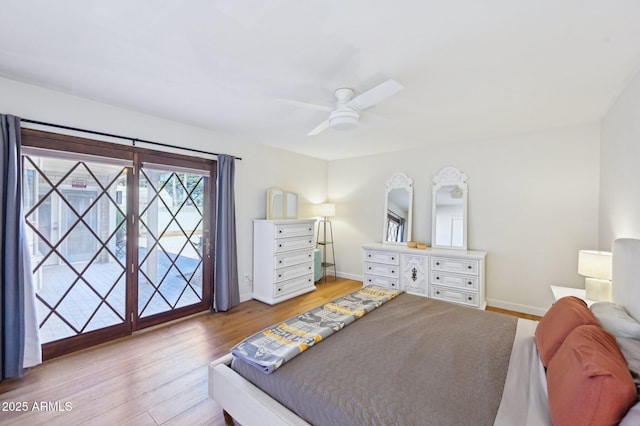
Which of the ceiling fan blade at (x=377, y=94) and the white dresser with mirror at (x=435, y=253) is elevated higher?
the ceiling fan blade at (x=377, y=94)

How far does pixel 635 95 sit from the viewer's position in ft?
6.81

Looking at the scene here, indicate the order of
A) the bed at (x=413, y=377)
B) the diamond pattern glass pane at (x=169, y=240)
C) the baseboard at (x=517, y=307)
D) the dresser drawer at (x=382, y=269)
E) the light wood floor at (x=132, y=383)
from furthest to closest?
the dresser drawer at (x=382, y=269) → the baseboard at (x=517, y=307) → the diamond pattern glass pane at (x=169, y=240) → the light wood floor at (x=132, y=383) → the bed at (x=413, y=377)

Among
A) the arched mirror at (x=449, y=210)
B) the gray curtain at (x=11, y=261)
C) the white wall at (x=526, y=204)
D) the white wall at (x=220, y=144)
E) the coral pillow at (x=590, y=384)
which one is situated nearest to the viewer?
the coral pillow at (x=590, y=384)

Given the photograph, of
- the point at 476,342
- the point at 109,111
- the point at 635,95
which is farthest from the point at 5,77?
the point at 635,95

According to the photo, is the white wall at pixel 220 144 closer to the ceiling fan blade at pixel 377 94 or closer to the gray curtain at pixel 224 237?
the gray curtain at pixel 224 237

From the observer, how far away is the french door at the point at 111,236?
252 cm

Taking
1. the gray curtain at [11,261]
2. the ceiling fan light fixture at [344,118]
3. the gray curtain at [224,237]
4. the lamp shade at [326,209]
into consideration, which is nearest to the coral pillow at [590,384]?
the ceiling fan light fixture at [344,118]

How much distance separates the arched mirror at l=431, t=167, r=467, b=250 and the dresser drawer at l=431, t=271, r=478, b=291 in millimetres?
496

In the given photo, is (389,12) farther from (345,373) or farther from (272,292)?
(272,292)

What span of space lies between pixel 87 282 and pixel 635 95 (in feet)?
16.4

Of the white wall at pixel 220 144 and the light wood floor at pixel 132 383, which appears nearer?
the light wood floor at pixel 132 383

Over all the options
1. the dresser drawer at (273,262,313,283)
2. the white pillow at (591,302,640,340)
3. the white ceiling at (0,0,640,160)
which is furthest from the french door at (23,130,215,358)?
the white pillow at (591,302,640,340)

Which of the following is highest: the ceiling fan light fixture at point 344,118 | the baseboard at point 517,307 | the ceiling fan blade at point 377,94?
the ceiling fan blade at point 377,94

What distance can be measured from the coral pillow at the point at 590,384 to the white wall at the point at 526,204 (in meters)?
2.80
